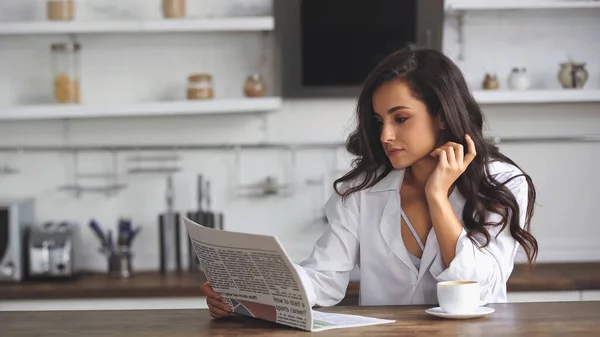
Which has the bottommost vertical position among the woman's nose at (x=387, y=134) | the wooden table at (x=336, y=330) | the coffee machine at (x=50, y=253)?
the coffee machine at (x=50, y=253)

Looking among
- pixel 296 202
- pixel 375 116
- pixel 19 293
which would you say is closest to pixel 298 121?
pixel 296 202

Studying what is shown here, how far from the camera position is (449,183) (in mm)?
2348

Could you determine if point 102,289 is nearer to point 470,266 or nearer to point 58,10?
point 58,10

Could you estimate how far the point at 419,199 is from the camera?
101 inches

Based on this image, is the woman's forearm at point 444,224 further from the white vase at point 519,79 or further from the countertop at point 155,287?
the white vase at point 519,79

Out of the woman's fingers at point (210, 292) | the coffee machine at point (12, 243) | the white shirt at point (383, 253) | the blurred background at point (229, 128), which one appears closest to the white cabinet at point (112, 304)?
the coffee machine at point (12, 243)

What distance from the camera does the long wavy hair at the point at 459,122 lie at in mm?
2363

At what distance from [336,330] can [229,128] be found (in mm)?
2362

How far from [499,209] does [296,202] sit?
1.94 metres

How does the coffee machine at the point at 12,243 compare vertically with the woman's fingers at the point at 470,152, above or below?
below

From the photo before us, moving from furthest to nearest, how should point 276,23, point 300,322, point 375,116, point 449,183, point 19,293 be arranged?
point 276,23, point 19,293, point 375,116, point 449,183, point 300,322

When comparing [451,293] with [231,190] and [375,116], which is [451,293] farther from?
[231,190]

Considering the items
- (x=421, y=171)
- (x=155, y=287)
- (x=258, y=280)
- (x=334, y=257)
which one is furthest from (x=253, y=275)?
(x=155, y=287)

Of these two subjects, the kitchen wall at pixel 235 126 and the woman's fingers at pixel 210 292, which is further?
the kitchen wall at pixel 235 126
